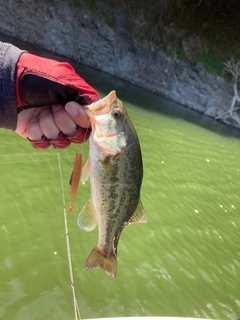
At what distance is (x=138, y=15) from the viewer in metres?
22.0

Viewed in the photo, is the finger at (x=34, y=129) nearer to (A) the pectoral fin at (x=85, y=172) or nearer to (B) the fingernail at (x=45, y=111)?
(B) the fingernail at (x=45, y=111)

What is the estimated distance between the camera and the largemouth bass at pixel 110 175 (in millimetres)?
1879

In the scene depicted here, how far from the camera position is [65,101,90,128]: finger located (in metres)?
1.86

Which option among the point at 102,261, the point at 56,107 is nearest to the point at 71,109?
the point at 56,107

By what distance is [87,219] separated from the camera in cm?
213

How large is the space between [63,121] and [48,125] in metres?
0.13

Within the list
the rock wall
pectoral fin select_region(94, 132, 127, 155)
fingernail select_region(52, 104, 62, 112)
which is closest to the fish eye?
pectoral fin select_region(94, 132, 127, 155)

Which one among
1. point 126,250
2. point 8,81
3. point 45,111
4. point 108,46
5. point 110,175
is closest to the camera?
point 8,81

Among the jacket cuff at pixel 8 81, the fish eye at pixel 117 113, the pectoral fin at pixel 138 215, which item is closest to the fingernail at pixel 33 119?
the jacket cuff at pixel 8 81

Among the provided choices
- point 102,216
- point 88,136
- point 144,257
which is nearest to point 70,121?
point 88,136

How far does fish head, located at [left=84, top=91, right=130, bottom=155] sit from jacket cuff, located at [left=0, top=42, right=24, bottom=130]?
42 cm

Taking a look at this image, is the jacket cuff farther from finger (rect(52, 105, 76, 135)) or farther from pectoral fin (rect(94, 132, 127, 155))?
pectoral fin (rect(94, 132, 127, 155))

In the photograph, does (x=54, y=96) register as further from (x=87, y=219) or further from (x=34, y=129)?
(x=87, y=219)

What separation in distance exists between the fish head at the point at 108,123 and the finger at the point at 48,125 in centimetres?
26
